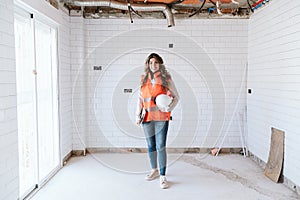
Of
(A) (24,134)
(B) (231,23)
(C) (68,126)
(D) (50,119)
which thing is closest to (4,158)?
(A) (24,134)

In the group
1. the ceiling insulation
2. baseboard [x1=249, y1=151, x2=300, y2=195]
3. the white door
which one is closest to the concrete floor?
baseboard [x1=249, y1=151, x2=300, y2=195]

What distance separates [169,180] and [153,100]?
43.1 inches

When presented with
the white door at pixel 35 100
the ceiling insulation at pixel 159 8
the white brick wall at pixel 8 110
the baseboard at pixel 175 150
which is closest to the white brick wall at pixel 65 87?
the white door at pixel 35 100

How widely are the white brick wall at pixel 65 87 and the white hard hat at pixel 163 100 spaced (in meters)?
1.73

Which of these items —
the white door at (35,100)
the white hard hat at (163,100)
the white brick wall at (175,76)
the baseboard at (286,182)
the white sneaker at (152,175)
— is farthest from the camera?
the white brick wall at (175,76)

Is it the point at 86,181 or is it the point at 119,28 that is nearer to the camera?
the point at 86,181

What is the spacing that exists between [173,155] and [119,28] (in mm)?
2457

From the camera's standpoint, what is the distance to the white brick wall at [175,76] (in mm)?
5035

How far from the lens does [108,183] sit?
3553mm

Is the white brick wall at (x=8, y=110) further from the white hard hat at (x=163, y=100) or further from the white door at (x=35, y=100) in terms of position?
the white hard hat at (x=163, y=100)

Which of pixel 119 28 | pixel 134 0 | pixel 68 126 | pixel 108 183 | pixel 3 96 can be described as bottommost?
pixel 108 183

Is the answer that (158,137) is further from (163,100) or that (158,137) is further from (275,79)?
(275,79)

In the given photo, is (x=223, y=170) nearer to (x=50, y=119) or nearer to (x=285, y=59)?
(x=285, y=59)

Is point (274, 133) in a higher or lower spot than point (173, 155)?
higher
